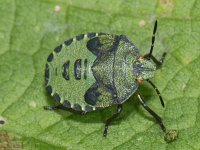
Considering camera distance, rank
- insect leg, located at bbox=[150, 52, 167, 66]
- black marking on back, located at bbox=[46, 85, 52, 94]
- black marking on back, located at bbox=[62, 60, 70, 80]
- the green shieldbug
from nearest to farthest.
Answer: the green shieldbug → black marking on back, located at bbox=[62, 60, 70, 80] → black marking on back, located at bbox=[46, 85, 52, 94] → insect leg, located at bbox=[150, 52, 167, 66]

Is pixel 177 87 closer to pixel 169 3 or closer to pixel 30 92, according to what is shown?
pixel 169 3

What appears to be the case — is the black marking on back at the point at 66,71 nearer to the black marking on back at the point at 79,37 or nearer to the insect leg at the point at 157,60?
the black marking on back at the point at 79,37

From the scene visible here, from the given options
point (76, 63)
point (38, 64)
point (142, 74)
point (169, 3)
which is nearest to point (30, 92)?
point (38, 64)

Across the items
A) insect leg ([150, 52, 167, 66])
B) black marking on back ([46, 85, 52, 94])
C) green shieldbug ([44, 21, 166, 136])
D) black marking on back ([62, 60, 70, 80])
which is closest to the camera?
green shieldbug ([44, 21, 166, 136])

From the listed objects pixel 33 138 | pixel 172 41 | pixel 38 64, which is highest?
pixel 172 41

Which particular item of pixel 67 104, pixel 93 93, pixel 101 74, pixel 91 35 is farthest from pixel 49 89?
pixel 91 35

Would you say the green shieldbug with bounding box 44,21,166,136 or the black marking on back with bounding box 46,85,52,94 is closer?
the green shieldbug with bounding box 44,21,166,136

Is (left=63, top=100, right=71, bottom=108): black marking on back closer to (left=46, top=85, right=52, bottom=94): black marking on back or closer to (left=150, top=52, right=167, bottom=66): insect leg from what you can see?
(left=46, top=85, right=52, bottom=94): black marking on back

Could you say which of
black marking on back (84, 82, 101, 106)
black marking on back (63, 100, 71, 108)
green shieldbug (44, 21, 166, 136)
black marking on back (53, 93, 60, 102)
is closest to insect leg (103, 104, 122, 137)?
Result: green shieldbug (44, 21, 166, 136)

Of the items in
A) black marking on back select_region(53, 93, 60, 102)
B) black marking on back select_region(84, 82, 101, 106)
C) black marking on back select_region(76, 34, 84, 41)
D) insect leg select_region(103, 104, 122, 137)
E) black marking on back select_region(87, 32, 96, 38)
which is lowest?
insect leg select_region(103, 104, 122, 137)
